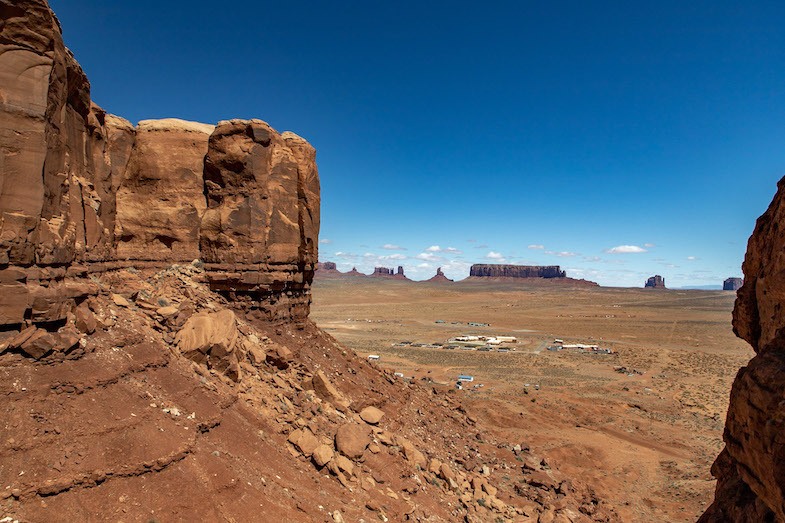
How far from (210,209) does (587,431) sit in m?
19.6

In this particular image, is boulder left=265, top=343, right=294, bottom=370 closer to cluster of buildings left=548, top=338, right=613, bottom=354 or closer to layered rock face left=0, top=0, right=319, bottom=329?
layered rock face left=0, top=0, right=319, bottom=329

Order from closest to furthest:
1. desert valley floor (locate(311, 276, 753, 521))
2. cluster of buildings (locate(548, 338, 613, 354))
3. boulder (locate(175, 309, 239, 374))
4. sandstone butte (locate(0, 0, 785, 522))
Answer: sandstone butte (locate(0, 0, 785, 522)) < boulder (locate(175, 309, 239, 374)) < desert valley floor (locate(311, 276, 753, 521)) < cluster of buildings (locate(548, 338, 613, 354))

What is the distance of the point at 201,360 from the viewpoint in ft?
32.6

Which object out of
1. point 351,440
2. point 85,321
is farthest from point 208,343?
point 351,440

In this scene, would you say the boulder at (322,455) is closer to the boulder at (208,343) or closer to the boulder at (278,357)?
the boulder at (208,343)

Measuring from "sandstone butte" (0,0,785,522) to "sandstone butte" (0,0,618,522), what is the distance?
40 mm

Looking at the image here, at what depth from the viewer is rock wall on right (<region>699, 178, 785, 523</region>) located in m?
3.87

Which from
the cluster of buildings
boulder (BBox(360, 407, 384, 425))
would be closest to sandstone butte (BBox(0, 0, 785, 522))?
boulder (BBox(360, 407, 384, 425))

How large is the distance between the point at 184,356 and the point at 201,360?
16.3 inches

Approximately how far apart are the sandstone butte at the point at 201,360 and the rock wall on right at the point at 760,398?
32 millimetres

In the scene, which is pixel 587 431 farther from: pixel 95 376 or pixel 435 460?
pixel 95 376

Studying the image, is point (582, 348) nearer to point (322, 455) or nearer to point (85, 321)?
point (322, 455)

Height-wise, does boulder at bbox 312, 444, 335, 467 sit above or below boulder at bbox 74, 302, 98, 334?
below

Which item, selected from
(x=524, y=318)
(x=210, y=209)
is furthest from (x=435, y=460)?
(x=524, y=318)
